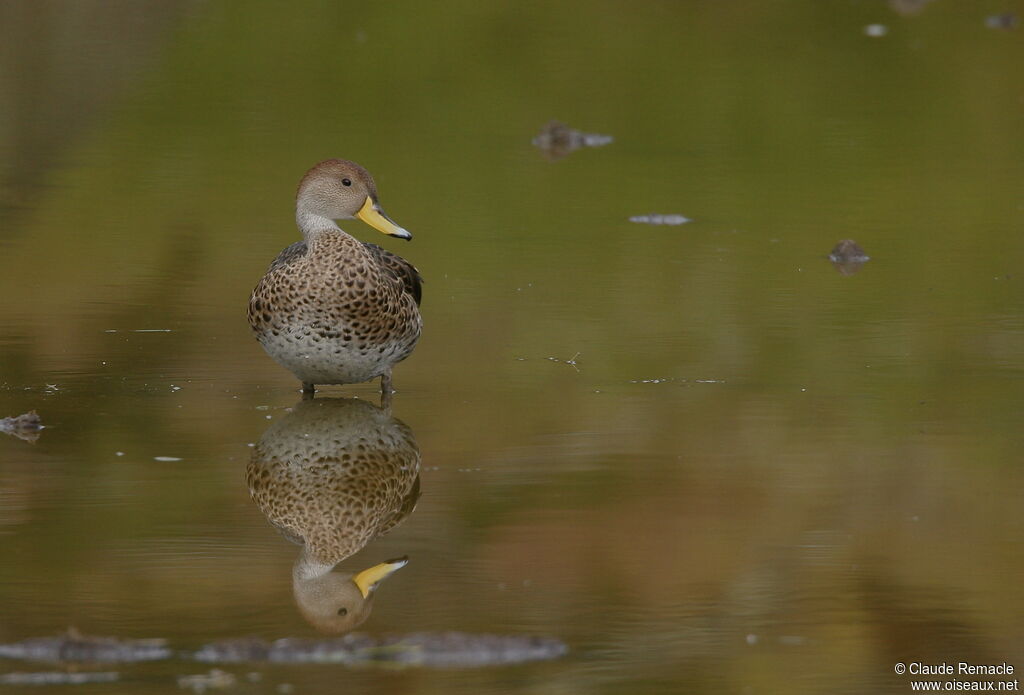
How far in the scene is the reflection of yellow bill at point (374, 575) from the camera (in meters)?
4.81

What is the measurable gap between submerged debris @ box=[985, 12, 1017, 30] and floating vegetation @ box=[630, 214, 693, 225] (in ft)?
30.8

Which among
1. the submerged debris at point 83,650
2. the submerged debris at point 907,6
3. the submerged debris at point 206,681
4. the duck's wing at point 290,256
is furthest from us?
the submerged debris at point 907,6

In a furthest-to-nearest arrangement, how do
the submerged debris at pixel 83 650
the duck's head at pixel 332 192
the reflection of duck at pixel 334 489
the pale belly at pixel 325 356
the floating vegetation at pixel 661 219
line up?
the floating vegetation at pixel 661 219 < the duck's head at pixel 332 192 < the pale belly at pixel 325 356 < the reflection of duck at pixel 334 489 < the submerged debris at pixel 83 650

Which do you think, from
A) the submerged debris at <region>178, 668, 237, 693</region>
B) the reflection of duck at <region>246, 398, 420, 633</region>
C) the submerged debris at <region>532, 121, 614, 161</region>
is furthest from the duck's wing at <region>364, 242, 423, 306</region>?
the submerged debris at <region>532, 121, 614, 161</region>

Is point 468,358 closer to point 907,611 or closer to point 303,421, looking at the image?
point 303,421

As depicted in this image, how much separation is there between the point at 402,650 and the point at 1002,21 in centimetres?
1581

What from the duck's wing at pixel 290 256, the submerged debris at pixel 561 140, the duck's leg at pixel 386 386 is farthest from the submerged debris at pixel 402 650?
the submerged debris at pixel 561 140

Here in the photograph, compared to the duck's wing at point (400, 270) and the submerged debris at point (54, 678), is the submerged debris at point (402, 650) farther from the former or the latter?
the duck's wing at point (400, 270)

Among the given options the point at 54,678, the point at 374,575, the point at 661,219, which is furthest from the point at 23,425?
the point at 661,219

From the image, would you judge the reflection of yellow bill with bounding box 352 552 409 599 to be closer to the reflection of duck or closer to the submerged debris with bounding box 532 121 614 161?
the reflection of duck

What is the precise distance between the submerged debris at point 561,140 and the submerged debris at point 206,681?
8660 mm

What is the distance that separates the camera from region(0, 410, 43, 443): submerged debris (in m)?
6.29

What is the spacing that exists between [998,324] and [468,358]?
2.23 meters

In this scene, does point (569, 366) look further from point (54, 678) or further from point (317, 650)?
point (54, 678)
